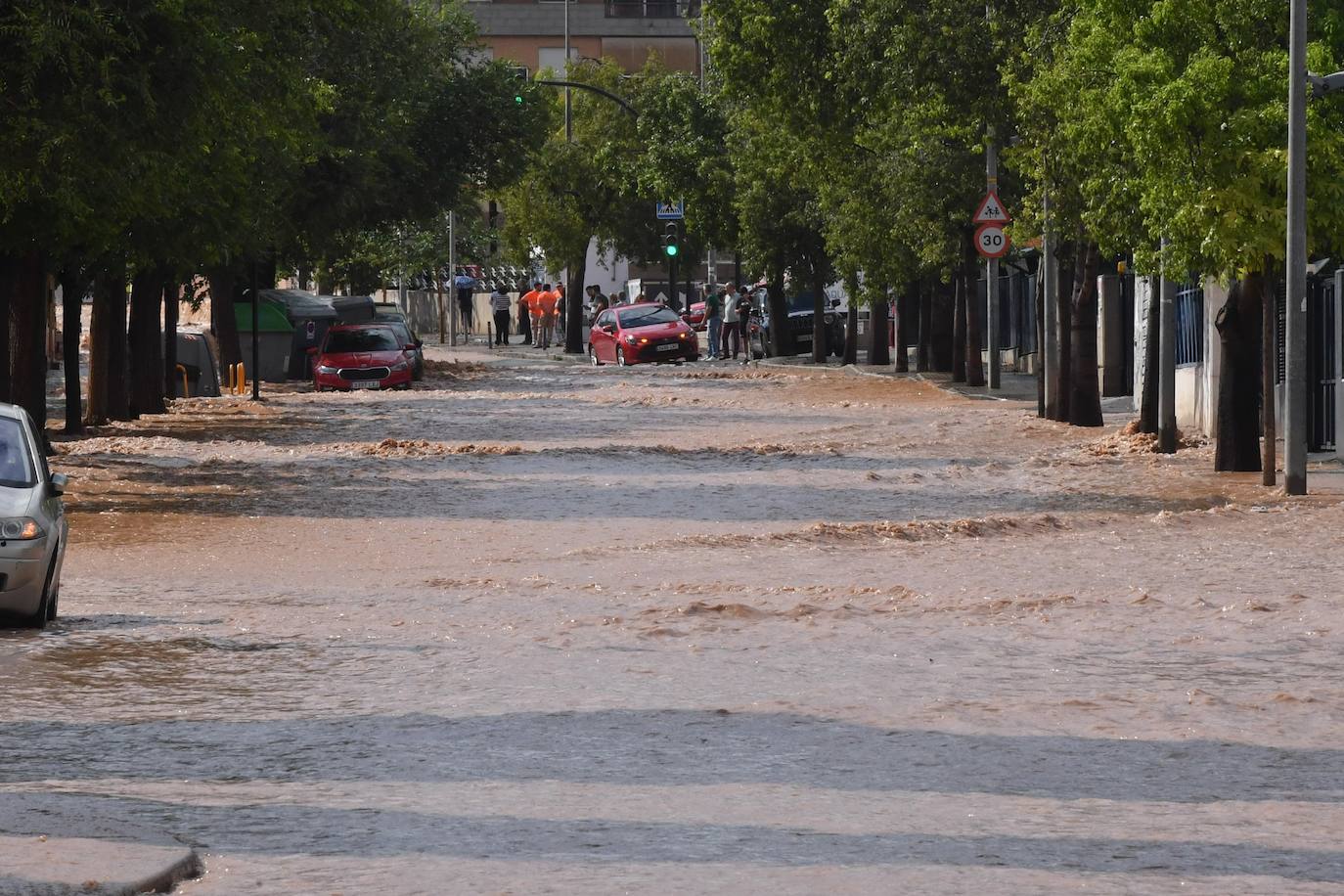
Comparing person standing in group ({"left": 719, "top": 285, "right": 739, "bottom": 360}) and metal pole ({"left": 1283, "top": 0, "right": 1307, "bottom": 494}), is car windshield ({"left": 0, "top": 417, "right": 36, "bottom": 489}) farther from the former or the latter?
person standing in group ({"left": 719, "top": 285, "right": 739, "bottom": 360})

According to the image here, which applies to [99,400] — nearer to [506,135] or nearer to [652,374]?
[652,374]

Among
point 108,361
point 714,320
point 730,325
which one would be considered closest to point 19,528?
point 108,361

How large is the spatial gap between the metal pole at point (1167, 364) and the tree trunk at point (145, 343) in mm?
16676

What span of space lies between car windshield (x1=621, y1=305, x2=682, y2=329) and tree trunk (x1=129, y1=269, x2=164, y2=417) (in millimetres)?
23038

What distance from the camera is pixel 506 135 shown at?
5956 centimetres

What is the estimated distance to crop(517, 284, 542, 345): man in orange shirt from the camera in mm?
78750

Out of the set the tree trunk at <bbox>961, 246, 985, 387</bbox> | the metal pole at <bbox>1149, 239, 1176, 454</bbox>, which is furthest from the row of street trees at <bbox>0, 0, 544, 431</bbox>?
the tree trunk at <bbox>961, 246, 985, 387</bbox>

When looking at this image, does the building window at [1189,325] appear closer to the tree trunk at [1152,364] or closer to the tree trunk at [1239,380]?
the tree trunk at [1152,364]

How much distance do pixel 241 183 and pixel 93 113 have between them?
28.7 feet

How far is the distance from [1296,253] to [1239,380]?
281 centimetres

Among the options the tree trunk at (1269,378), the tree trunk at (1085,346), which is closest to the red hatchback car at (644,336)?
the tree trunk at (1085,346)

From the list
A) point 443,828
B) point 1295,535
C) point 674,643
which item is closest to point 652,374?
point 1295,535

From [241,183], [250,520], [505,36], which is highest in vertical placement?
[505,36]

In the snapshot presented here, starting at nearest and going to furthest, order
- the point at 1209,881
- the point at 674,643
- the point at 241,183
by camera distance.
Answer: the point at 1209,881, the point at 674,643, the point at 241,183
